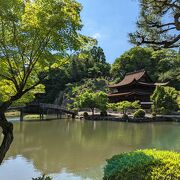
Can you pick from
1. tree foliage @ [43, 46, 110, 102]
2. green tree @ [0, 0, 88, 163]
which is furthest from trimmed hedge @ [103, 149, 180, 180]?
tree foliage @ [43, 46, 110, 102]

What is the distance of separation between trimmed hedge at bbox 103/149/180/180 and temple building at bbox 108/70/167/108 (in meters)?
41.4

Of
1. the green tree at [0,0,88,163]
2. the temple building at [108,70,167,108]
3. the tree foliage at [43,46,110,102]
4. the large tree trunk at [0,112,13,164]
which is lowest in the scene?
the large tree trunk at [0,112,13,164]

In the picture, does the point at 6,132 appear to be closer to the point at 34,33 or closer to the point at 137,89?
the point at 34,33

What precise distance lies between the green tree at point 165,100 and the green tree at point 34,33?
33.5 metres

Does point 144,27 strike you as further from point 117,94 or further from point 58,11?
point 117,94

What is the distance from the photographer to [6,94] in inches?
344

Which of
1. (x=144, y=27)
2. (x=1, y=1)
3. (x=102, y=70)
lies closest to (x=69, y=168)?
(x=144, y=27)

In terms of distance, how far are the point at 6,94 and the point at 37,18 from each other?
358cm

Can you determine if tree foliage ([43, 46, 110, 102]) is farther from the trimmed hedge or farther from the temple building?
the trimmed hedge

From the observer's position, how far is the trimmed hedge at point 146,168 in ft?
16.7

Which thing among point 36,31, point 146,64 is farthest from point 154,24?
point 146,64

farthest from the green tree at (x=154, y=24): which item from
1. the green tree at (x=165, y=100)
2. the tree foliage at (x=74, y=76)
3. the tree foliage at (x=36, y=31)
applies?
the tree foliage at (x=74, y=76)

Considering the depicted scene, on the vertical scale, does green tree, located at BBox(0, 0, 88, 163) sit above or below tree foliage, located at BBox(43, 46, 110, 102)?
below

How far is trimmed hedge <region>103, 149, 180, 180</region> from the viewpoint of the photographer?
509 cm
